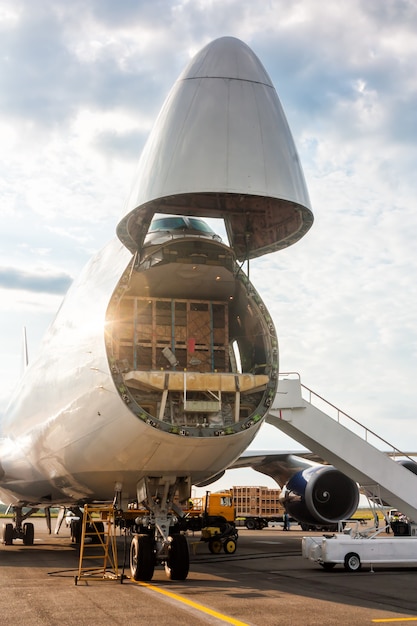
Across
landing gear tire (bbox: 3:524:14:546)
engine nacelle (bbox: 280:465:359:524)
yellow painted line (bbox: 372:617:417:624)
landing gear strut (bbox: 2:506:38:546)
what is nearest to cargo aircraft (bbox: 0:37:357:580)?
yellow painted line (bbox: 372:617:417:624)

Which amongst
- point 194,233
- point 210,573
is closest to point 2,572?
point 210,573

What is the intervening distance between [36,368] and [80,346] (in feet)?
13.2

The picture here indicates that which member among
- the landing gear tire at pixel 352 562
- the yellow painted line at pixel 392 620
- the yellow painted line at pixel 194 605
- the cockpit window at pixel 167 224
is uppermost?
the cockpit window at pixel 167 224

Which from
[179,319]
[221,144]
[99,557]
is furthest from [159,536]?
[221,144]

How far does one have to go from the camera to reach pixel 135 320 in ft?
44.1

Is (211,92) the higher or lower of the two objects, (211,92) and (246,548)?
the higher

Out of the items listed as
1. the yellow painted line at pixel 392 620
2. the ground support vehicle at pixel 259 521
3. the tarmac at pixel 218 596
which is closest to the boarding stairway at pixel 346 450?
the tarmac at pixel 218 596

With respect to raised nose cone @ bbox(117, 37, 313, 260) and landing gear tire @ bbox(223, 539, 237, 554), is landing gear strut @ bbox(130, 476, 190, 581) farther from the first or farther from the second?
landing gear tire @ bbox(223, 539, 237, 554)

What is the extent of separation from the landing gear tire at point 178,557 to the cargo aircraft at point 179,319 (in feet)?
0.08

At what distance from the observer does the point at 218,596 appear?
10.6 meters

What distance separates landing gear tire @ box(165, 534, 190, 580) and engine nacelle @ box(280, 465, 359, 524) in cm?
933

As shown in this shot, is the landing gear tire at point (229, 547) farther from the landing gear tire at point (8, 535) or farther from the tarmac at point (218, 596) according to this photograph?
the landing gear tire at point (8, 535)

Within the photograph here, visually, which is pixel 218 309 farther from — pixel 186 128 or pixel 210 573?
pixel 210 573

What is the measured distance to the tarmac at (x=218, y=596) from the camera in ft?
28.2
